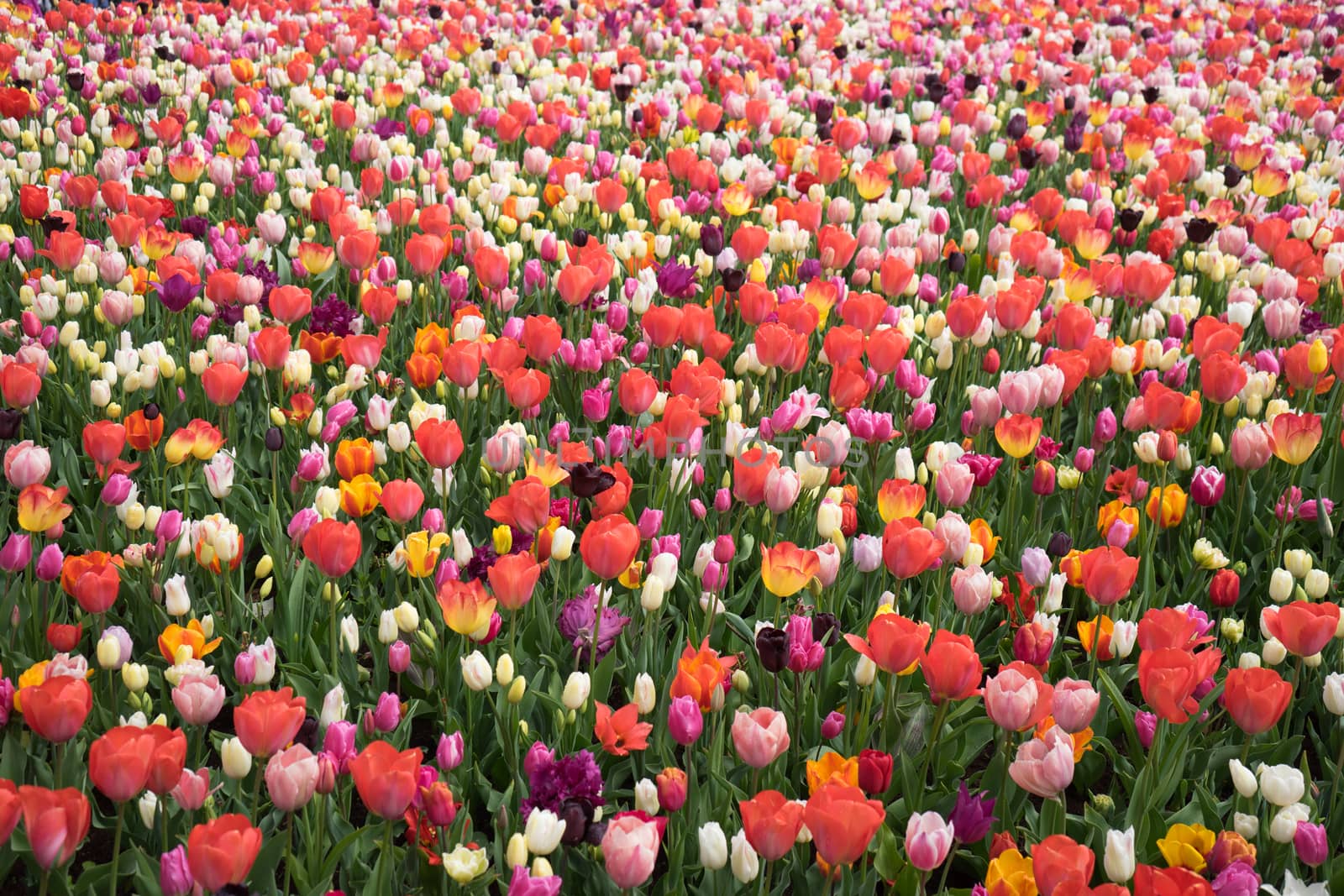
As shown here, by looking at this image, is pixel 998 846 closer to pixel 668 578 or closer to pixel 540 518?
pixel 668 578

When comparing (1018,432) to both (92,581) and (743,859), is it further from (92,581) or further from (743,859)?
(92,581)

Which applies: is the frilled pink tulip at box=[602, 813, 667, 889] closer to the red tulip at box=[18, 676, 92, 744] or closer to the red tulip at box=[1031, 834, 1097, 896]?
the red tulip at box=[1031, 834, 1097, 896]

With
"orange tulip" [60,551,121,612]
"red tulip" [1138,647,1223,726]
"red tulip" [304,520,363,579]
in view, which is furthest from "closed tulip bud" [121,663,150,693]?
"red tulip" [1138,647,1223,726]

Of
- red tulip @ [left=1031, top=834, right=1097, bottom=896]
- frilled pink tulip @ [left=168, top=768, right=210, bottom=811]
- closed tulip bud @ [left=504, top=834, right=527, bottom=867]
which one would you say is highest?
red tulip @ [left=1031, top=834, right=1097, bottom=896]

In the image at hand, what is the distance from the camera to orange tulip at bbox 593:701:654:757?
2.13 m

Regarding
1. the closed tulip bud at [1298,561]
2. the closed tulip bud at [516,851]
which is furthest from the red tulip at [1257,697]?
the closed tulip bud at [516,851]

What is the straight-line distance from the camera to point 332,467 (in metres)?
3.33

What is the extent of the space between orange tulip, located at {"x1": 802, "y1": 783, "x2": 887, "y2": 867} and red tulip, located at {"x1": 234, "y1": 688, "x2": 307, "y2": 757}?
31.2 inches

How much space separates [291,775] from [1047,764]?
1.18 metres

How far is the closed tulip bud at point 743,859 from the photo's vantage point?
6.15 feet

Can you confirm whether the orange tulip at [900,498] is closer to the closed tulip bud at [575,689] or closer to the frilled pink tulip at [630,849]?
the closed tulip bud at [575,689]

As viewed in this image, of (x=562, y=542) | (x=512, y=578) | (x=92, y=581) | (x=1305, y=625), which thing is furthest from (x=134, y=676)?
(x=1305, y=625)

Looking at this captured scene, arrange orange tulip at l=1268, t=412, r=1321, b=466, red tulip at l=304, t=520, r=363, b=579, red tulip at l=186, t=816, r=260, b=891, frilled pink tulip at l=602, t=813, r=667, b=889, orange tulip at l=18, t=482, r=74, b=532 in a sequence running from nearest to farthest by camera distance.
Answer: red tulip at l=186, t=816, r=260, b=891 → frilled pink tulip at l=602, t=813, r=667, b=889 → red tulip at l=304, t=520, r=363, b=579 → orange tulip at l=18, t=482, r=74, b=532 → orange tulip at l=1268, t=412, r=1321, b=466

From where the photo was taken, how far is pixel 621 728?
2150 mm
